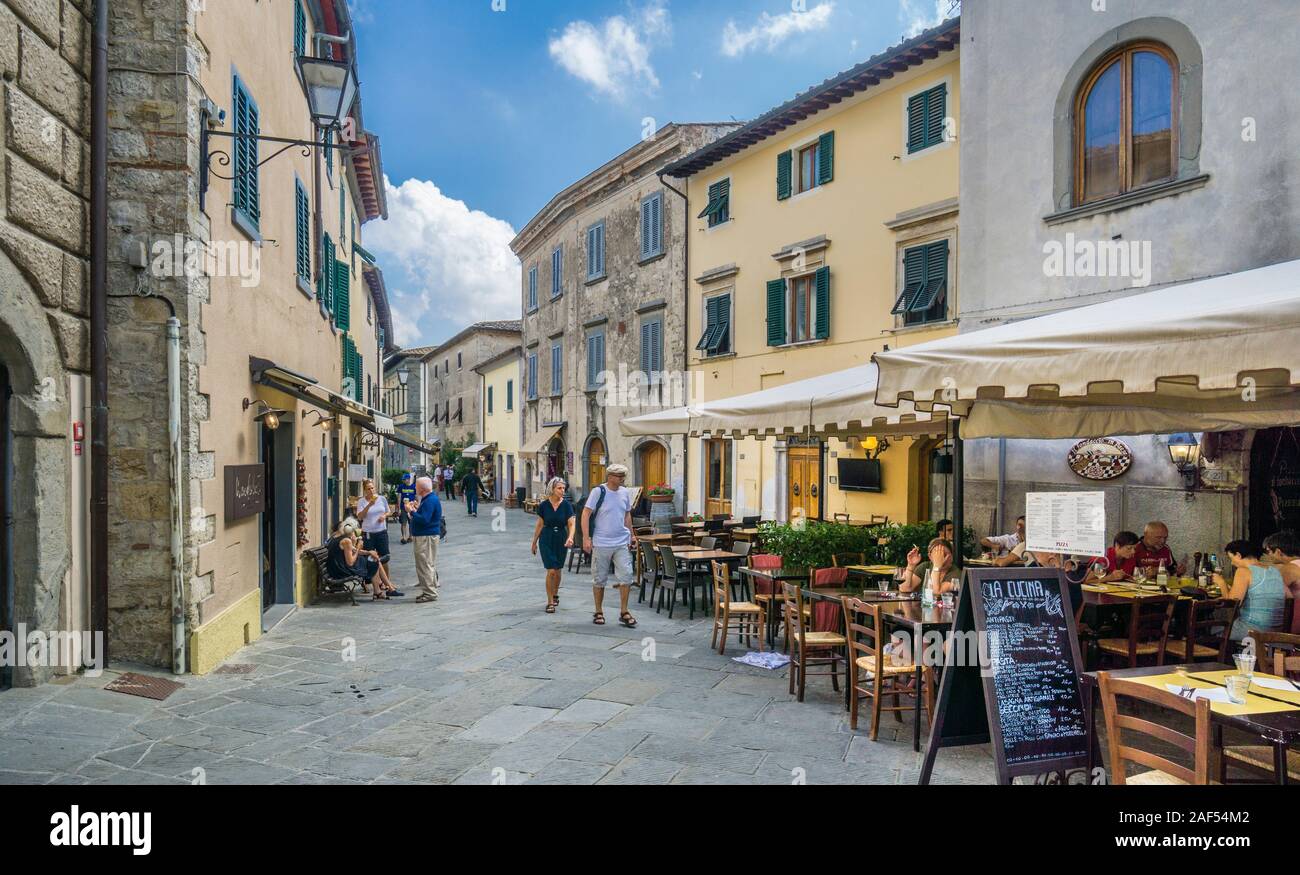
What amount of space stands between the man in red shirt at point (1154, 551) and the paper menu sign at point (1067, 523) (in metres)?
3.57

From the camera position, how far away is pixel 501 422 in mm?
32500

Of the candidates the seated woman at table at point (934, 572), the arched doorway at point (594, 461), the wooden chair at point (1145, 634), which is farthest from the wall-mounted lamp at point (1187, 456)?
the arched doorway at point (594, 461)

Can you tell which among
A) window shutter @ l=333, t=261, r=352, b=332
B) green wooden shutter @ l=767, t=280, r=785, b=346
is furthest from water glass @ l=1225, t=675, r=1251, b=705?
window shutter @ l=333, t=261, r=352, b=332

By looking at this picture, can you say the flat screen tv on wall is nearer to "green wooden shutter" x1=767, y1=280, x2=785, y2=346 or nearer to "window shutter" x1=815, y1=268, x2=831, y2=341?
"window shutter" x1=815, y1=268, x2=831, y2=341

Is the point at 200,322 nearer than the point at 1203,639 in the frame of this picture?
Yes

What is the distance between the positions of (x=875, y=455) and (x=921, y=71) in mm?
6051

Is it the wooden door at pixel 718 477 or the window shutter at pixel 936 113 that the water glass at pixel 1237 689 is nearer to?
the window shutter at pixel 936 113

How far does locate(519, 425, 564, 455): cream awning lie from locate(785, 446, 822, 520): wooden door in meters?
10.7

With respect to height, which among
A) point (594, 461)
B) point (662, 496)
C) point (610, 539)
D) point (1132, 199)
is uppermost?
point (1132, 199)

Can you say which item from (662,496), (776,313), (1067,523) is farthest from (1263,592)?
(662,496)

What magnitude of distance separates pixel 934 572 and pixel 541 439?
20.8 metres

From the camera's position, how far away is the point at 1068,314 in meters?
4.99

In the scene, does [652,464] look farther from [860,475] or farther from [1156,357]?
[1156,357]
